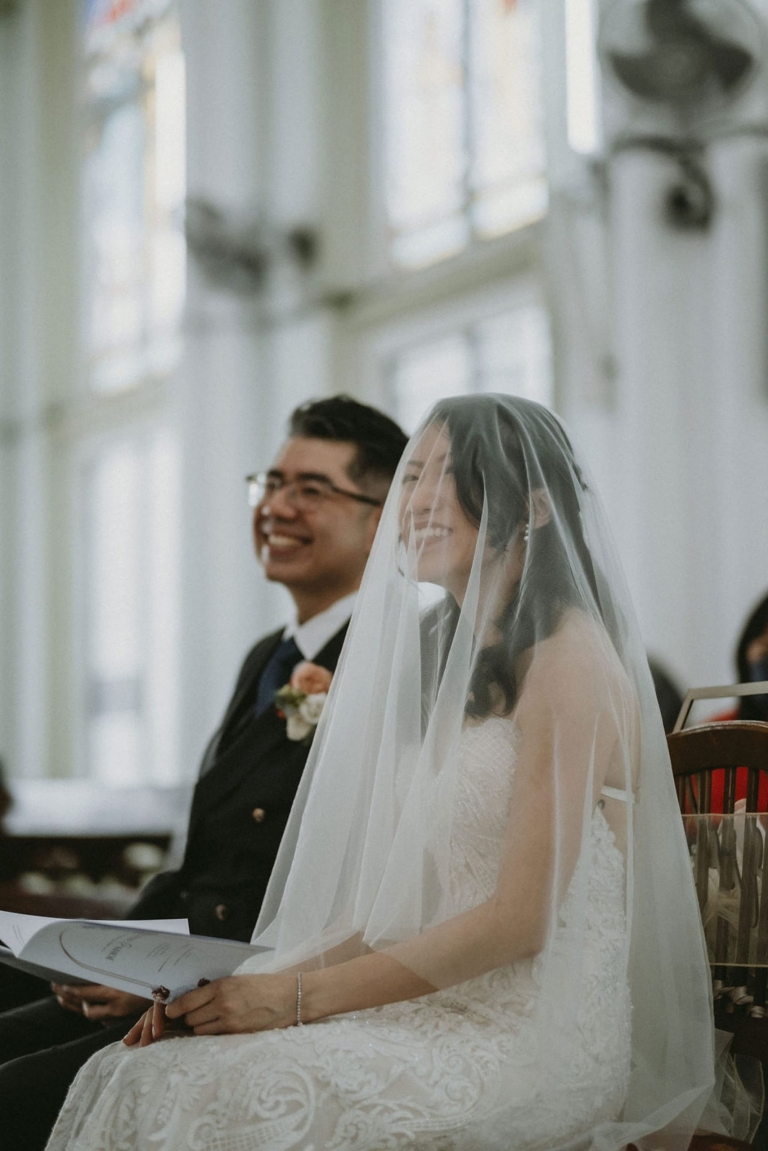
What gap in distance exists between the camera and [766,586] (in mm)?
5211

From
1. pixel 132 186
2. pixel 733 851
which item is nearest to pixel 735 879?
pixel 733 851

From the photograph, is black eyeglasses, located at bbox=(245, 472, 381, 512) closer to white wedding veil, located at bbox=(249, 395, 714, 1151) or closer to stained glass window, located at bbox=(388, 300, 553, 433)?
white wedding veil, located at bbox=(249, 395, 714, 1151)

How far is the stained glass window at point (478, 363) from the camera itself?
752cm

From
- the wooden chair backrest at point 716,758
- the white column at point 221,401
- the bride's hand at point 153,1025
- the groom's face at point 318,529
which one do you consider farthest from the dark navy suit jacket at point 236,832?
the white column at point 221,401

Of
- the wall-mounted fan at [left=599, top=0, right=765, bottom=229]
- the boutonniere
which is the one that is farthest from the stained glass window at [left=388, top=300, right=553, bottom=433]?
the boutonniere

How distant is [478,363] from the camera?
7.89 meters

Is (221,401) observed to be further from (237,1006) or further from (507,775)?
(237,1006)

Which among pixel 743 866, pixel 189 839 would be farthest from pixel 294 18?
pixel 743 866

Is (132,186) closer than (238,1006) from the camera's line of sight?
No

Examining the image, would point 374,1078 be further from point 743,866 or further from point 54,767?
point 54,767

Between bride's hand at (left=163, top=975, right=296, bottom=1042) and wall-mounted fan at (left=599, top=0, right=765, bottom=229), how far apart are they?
12.7 ft

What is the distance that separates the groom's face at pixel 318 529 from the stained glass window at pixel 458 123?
15.6 ft

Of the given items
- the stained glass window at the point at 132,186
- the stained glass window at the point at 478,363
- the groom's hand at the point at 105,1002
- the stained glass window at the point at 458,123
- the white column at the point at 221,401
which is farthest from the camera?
the stained glass window at the point at 132,186

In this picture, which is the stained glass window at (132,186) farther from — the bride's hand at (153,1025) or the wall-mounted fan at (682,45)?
the bride's hand at (153,1025)
